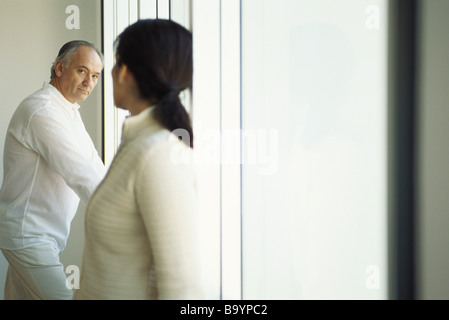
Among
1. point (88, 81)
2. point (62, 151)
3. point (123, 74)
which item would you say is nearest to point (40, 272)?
point (62, 151)

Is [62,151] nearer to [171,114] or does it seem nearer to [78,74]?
[78,74]

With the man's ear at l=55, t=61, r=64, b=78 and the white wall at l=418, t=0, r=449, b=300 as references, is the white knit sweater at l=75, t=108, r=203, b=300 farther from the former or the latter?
the man's ear at l=55, t=61, r=64, b=78

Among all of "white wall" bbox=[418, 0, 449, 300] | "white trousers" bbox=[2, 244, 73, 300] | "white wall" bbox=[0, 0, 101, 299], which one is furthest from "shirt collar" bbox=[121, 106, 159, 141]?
"white wall" bbox=[0, 0, 101, 299]

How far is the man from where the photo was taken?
1.45 meters

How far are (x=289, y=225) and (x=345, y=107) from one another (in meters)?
0.24

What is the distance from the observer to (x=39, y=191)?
1567 mm

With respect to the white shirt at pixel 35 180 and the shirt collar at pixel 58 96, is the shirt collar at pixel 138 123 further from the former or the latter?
the shirt collar at pixel 58 96

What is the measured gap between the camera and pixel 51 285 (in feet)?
4.75

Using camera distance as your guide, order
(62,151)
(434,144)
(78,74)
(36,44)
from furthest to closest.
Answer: (36,44) → (78,74) → (62,151) → (434,144)

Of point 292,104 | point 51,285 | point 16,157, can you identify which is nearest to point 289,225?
point 292,104

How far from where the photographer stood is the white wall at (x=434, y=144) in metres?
0.71

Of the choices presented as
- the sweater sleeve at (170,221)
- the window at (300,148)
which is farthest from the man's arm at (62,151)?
the sweater sleeve at (170,221)

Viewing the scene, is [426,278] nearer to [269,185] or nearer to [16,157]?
[269,185]

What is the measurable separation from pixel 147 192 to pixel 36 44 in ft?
7.63
